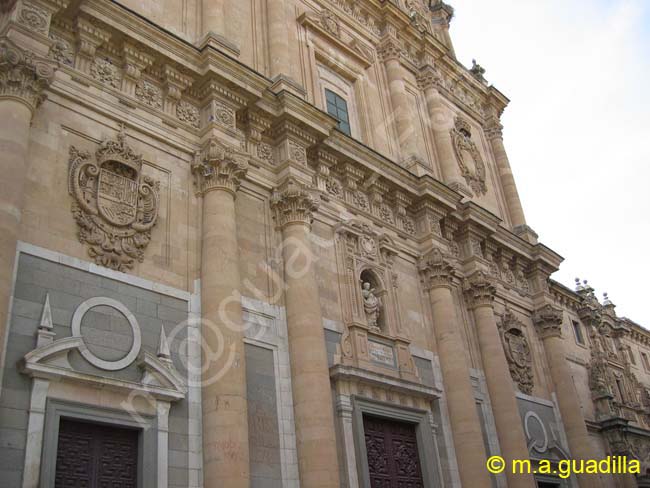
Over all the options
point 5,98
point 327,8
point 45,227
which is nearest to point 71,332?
point 45,227

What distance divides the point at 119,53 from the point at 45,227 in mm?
3747

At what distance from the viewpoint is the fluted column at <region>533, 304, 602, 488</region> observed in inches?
707

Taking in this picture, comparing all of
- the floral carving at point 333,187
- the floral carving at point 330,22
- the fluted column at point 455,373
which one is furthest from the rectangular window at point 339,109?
the fluted column at point 455,373

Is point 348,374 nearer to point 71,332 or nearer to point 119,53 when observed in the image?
point 71,332

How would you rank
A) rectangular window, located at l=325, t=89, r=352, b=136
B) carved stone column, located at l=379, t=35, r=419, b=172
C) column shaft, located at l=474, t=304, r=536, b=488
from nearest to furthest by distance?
column shaft, located at l=474, t=304, r=536, b=488 → rectangular window, located at l=325, t=89, r=352, b=136 → carved stone column, located at l=379, t=35, r=419, b=172

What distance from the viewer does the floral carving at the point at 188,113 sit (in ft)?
40.1

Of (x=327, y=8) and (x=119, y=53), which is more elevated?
(x=327, y=8)

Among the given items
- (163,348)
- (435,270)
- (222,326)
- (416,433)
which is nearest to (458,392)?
(416,433)

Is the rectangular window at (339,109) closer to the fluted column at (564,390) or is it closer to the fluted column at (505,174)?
the fluted column at (505,174)

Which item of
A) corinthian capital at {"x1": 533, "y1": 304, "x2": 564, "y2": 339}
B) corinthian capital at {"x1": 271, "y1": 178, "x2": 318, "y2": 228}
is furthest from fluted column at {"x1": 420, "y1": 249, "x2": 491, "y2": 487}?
corinthian capital at {"x1": 533, "y1": 304, "x2": 564, "y2": 339}

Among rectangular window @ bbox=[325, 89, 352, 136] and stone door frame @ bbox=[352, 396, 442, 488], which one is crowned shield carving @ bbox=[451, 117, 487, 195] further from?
stone door frame @ bbox=[352, 396, 442, 488]

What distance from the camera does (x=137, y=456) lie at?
9.09 m

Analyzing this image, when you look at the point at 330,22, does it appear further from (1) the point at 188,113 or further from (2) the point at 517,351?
(2) the point at 517,351

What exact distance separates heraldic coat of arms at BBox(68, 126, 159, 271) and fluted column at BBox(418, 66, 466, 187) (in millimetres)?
10311
